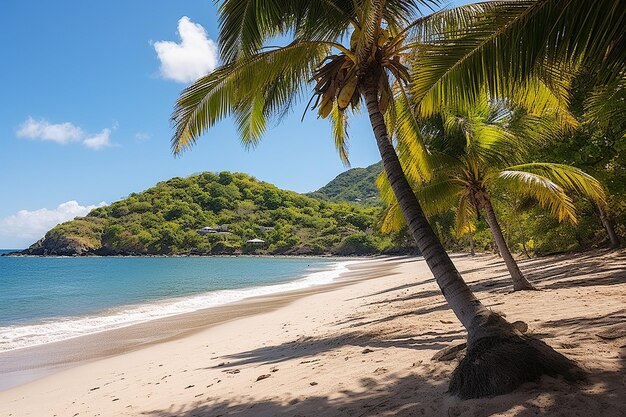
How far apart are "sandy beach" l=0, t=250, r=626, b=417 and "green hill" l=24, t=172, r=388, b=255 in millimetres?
89914

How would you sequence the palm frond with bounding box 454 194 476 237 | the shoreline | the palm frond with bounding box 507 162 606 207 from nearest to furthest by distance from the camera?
the palm frond with bounding box 507 162 606 207 → the shoreline → the palm frond with bounding box 454 194 476 237

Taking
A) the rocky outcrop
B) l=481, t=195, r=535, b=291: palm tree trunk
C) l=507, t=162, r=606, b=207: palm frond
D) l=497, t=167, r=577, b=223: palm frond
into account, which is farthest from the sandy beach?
the rocky outcrop

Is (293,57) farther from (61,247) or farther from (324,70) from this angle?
(61,247)

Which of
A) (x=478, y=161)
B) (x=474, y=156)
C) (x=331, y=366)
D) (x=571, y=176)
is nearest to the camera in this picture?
(x=331, y=366)

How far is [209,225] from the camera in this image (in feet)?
396

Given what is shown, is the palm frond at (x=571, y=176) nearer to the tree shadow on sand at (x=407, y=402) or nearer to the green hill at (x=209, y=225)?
the tree shadow on sand at (x=407, y=402)

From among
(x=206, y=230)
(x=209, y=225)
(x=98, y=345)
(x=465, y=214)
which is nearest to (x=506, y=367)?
(x=465, y=214)

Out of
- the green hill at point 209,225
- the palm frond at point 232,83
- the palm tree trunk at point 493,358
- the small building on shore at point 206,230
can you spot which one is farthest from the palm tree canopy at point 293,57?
the small building on shore at point 206,230

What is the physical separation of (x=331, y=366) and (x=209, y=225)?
119 m

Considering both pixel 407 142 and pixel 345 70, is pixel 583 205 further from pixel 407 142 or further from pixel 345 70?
pixel 345 70

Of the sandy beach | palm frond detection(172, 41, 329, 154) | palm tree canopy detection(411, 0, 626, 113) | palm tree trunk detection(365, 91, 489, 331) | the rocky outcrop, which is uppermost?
the rocky outcrop

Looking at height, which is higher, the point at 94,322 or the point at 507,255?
the point at 507,255

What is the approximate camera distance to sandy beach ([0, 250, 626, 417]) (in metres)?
3.21

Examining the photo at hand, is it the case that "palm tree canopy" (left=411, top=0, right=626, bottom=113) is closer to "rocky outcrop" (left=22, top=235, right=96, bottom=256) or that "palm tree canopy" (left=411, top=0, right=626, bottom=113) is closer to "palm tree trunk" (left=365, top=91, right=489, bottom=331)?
"palm tree trunk" (left=365, top=91, right=489, bottom=331)
